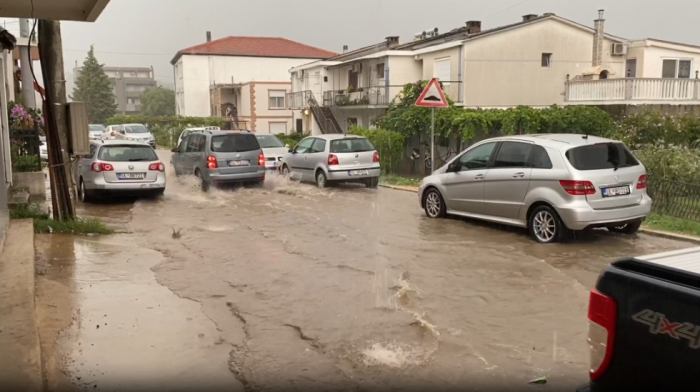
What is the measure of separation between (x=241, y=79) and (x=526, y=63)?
2753 centimetres

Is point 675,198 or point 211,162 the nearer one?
point 675,198

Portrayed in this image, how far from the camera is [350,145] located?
17.8 m

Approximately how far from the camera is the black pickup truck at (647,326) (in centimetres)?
220

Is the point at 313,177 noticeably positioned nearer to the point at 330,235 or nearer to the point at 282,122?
the point at 330,235

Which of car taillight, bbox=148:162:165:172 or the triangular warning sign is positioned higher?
the triangular warning sign

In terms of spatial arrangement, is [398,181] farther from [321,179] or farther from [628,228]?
[628,228]

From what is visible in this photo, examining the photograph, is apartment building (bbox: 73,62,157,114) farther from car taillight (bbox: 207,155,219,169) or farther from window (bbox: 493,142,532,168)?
window (bbox: 493,142,532,168)

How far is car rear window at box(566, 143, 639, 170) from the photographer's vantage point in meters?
9.38

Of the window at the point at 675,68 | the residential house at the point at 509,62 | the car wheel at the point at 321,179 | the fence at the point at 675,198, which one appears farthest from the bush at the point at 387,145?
the window at the point at 675,68

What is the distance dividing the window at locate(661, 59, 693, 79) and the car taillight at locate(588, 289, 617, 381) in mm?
31991

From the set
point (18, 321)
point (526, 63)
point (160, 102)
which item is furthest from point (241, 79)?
point (18, 321)

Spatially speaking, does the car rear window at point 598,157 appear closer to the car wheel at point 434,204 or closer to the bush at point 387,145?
the car wheel at point 434,204

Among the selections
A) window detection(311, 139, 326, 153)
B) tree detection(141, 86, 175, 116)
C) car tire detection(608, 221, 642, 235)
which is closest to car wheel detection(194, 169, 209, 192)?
window detection(311, 139, 326, 153)

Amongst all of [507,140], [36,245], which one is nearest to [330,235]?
[507,140]
